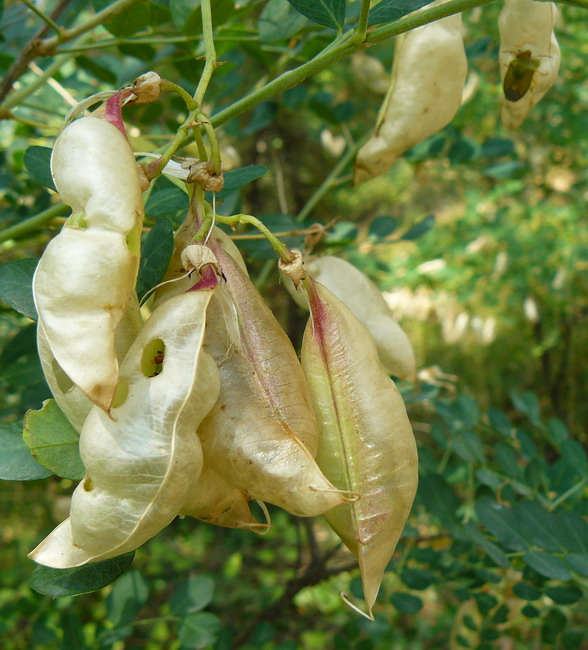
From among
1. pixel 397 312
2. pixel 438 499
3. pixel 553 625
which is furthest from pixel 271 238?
pixel 397 312

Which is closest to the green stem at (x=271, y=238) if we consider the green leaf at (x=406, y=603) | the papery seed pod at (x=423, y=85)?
the papery seed pod at (x=423, y=85)

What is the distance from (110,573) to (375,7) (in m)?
0.42

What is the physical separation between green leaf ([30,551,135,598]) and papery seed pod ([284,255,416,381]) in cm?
30

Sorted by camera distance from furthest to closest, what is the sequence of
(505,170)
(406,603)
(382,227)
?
(505,170) < (382,227) < (406,603)

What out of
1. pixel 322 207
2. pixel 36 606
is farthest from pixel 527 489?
pixel 322 207

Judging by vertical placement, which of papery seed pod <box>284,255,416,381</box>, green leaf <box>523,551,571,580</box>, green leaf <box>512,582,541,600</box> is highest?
papery seed pod <box>284,255,416,381</box>

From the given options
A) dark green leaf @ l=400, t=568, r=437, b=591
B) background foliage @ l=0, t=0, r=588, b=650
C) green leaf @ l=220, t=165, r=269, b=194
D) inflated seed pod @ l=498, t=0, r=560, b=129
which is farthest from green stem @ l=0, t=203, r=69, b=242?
dark green leaf @ l=400, t=568, r=437, b=591

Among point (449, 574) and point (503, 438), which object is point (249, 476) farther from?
point (503, 438)

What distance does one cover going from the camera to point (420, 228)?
44.7 inches

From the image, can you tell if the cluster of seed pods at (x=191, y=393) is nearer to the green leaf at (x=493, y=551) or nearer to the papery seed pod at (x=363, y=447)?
the papery seed pod at (x=363, y=447)

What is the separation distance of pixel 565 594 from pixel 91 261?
25.7 inches

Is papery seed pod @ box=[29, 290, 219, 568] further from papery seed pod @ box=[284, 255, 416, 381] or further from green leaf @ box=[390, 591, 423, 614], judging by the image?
green leaf @ box=[390, 591, 423, 614]

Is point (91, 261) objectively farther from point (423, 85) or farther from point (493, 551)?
point (493, 551)

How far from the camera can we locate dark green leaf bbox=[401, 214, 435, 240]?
1.13 m
